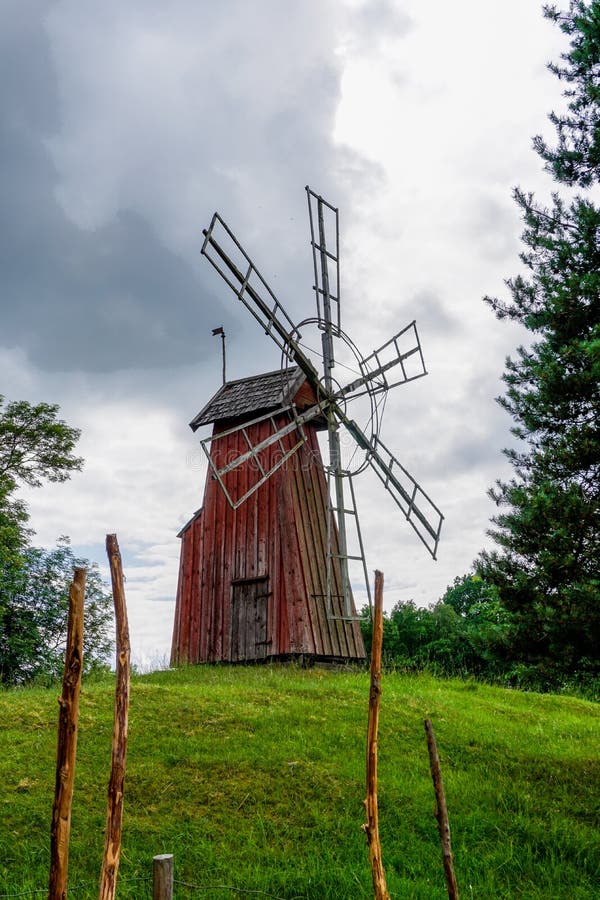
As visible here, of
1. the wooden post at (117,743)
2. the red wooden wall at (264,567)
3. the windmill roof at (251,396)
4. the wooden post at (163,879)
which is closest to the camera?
the wooden post at (117,743)

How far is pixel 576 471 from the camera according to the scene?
1050 cm

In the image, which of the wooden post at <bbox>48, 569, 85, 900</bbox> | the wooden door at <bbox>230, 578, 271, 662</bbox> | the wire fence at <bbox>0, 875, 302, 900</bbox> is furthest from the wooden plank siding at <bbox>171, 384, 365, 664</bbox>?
the wooden post at <bbox>48, 569, 85, 900</bbox>

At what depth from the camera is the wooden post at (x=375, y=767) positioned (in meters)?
4.92

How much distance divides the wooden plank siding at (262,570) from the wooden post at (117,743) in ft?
42.3

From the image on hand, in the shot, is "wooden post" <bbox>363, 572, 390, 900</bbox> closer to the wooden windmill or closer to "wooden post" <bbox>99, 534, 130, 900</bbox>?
"wooden post" <bbox>99, 534, 130, 900</bbox>

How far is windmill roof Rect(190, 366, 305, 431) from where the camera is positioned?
62.9 feet

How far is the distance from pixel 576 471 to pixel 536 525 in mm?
863

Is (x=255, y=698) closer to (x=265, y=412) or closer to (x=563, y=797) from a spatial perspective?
(x=563, y=797)

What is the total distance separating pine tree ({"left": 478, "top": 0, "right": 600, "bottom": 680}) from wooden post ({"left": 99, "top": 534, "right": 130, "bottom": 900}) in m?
6.77

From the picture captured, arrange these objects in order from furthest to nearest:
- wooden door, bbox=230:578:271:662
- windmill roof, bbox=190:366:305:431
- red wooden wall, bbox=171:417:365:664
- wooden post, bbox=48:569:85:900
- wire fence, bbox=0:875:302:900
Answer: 1. windmill roof, bbox=190:366:305:431
2. wooden door, bbox=230:578:271:662
3. red wooden wall, bbox=171:417:365:664
4. wire fence, bbox=0:875:302:900
5. wooden post, bbox=48:569:85:900

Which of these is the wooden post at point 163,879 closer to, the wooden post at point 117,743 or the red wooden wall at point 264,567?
the wooden post at point 117,743

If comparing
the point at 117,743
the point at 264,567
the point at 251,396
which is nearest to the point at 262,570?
the point at 264,567

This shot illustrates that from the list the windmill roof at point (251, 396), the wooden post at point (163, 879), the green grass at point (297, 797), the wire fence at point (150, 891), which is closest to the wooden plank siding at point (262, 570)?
the windmill roof at point (251, 396)

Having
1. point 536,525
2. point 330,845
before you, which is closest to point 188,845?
point 330,845
